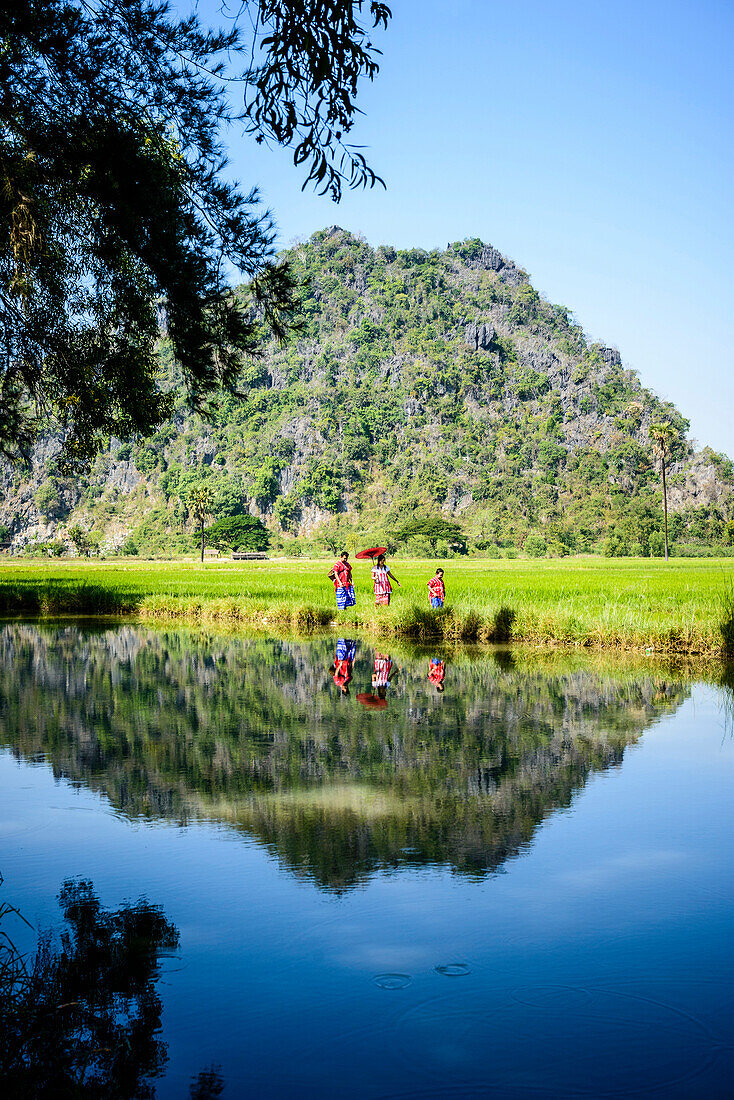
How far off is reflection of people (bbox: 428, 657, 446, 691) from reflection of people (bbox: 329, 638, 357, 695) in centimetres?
157

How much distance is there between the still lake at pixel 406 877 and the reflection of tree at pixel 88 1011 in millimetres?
104

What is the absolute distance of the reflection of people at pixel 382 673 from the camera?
16.6 m

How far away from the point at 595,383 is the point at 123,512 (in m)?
94.8

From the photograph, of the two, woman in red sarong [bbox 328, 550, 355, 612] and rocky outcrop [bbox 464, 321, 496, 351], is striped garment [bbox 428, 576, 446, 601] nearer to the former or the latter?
woman in red sarong [bbox 328, 550, 355, 612]

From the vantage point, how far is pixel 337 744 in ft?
39.1

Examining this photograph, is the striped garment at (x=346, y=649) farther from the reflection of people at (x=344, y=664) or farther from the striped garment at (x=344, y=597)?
the striped garment at (x=344, y=597)

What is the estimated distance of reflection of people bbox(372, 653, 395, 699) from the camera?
16594 mm

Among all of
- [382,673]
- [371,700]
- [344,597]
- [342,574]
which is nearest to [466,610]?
[344,597]

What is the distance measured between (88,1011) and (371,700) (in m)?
10.5

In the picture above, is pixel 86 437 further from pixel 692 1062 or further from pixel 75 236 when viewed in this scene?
pixel 692 1062

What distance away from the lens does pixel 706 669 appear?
1903cm

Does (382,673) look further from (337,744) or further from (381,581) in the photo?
(381,581)

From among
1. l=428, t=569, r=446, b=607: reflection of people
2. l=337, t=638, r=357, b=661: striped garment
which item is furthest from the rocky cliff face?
l=337, t=638, r=357, b=661: striped garment

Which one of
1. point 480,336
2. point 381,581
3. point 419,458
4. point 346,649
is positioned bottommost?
point 346,649
